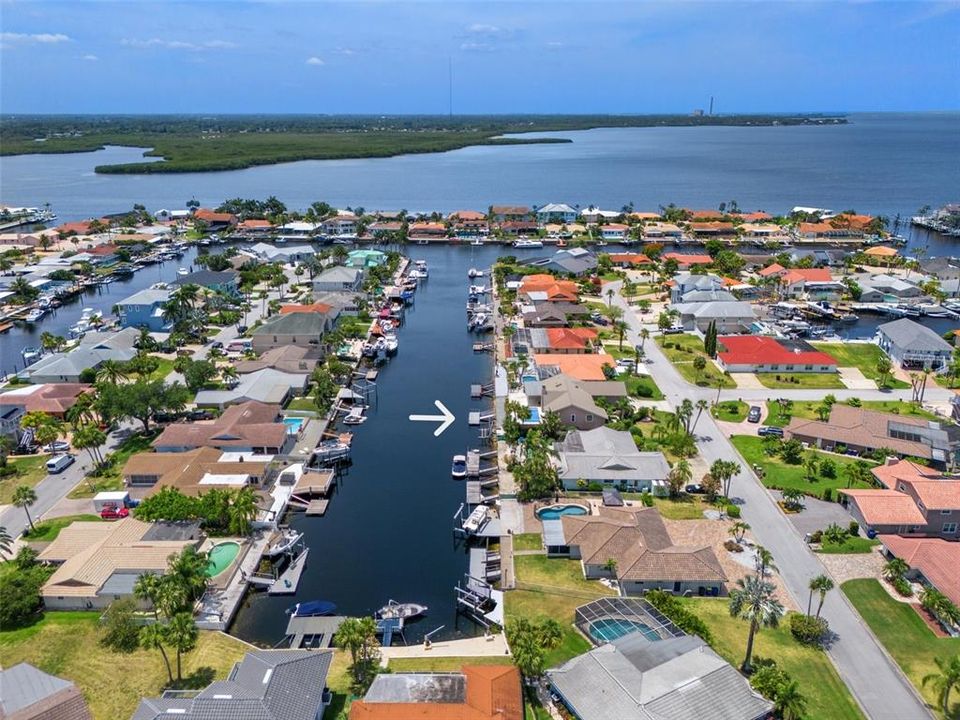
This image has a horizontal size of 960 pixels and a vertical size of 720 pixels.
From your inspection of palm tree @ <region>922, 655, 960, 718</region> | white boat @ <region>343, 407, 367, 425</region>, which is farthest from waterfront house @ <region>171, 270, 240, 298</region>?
palm tree @ <region>922, 655, 960, 718</region>

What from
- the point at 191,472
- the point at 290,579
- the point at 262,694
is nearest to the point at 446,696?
the point at 262,694

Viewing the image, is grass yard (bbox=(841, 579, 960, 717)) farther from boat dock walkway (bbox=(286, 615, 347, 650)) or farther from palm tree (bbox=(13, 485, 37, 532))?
palm tree (bbox=(13, 485, 37, 532))

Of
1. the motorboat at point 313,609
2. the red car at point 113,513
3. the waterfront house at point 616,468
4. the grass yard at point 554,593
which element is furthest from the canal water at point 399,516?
the red car at point 113,513

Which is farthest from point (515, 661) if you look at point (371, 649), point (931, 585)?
point (931, 585)

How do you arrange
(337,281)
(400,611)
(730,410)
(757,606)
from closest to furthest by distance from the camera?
(757,606) < (400,611) < (730,410) < (337,281)

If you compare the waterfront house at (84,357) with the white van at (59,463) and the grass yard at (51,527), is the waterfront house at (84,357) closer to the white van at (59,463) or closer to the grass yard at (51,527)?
the white van at (59,463)
